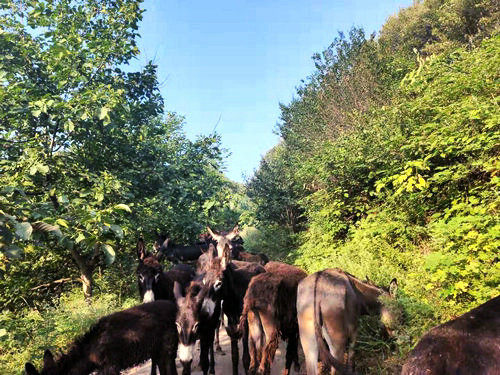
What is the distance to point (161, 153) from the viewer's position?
9.99 meters

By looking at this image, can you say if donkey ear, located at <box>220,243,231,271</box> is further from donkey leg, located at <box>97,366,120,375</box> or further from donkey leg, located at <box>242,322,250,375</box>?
donkey leg, located at <box>97,366,120,375</box>

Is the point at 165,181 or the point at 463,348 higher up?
the point at 165,181

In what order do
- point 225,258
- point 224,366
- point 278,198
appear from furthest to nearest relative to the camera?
point 278,198 → point 224,366 → point 225,258

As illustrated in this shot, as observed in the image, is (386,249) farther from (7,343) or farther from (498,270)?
(7,343)

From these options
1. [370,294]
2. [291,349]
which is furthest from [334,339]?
[291,349]

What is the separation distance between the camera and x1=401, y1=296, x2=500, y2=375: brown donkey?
226cm

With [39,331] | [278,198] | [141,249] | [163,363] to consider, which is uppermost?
[278,198]

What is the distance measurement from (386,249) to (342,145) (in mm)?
5657

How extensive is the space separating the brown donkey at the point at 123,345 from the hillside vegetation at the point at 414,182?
341 centimetres

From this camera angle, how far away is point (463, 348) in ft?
7.67

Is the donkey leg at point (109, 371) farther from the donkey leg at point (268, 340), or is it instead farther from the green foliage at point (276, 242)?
the green foliage at point (276, 242)

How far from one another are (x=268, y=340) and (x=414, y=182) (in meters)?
4.91

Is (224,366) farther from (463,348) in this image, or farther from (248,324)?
(463,348)

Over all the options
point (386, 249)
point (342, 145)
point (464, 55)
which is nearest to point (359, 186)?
point (342, 145)
